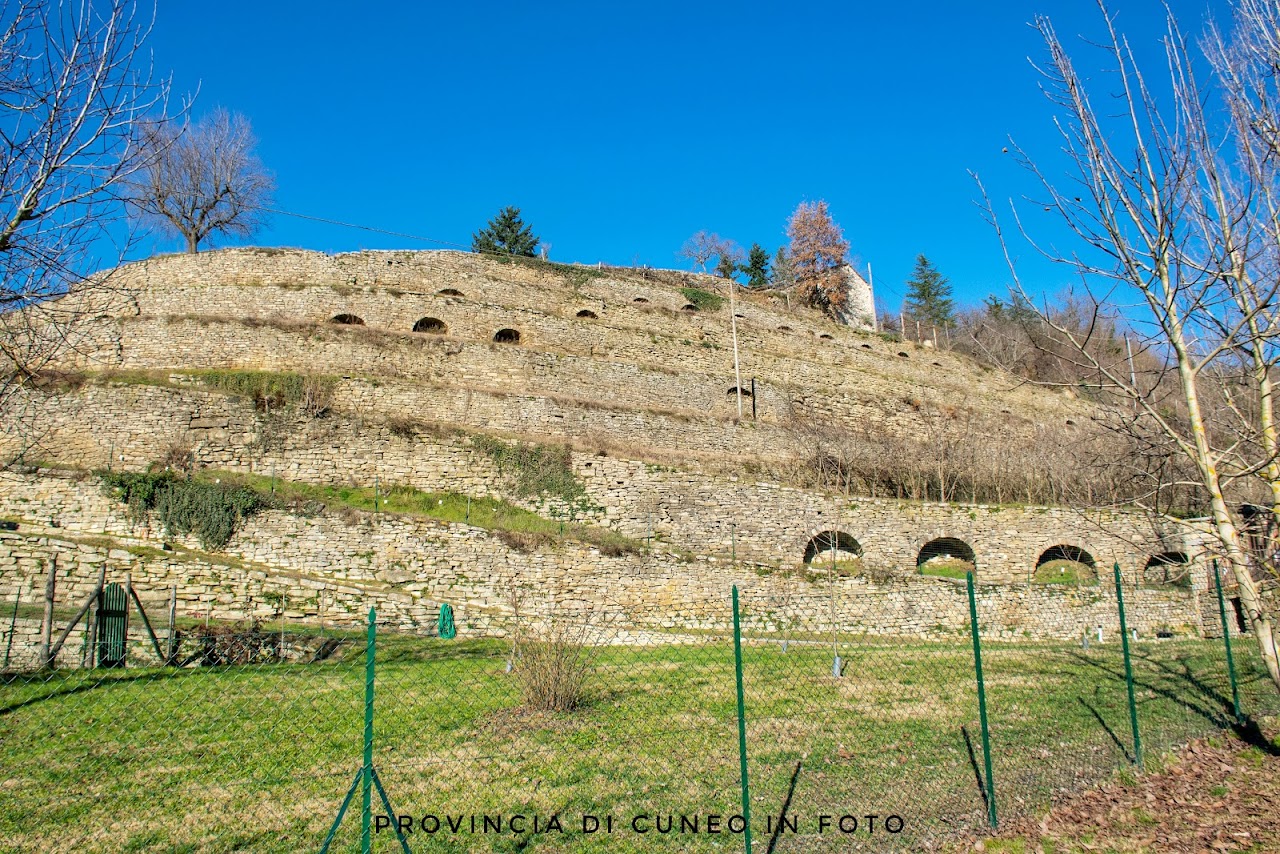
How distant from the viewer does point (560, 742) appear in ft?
21.5

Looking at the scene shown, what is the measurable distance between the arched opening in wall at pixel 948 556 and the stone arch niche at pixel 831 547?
1.67m

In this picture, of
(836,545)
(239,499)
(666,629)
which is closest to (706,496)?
(836,545)

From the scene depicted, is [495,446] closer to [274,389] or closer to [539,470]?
[539,470]

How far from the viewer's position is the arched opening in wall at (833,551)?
17609 millimetres

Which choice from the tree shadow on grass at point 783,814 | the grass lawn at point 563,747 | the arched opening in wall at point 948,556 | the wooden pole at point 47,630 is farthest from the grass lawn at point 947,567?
the wooden pole at point 47,630

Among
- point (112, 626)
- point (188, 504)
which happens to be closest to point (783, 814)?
point (112, 626)

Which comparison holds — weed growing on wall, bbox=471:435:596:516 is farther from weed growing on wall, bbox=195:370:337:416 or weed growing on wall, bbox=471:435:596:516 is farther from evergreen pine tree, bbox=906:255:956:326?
evergreen pine tree, bbox=906:255:956:326

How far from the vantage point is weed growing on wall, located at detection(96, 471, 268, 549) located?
14.5 meters

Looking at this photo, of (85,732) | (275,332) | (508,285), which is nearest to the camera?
(85,732)

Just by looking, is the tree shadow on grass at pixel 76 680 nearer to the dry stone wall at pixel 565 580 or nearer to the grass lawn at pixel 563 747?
the grass lawn at pixel 563 747

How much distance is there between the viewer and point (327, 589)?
12.6 m

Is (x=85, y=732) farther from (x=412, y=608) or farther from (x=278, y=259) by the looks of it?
(x=278, y=259)

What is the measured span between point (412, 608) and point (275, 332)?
41.9 feet

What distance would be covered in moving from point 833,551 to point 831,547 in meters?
0.78
